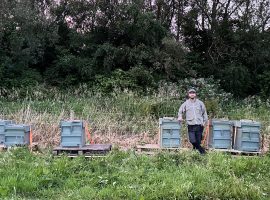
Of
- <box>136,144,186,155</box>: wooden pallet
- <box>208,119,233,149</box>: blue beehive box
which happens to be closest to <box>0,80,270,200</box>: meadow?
<box>136,144,186,155</box>: wooden pallet

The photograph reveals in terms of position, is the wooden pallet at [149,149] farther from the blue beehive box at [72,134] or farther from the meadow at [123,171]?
the blue beehive box at [72,134]

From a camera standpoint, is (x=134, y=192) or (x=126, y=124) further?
(x=126, y=124)

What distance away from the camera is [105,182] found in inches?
307

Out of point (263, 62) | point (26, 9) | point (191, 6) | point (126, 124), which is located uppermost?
point (191, 6)

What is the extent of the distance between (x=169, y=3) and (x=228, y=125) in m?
19.2

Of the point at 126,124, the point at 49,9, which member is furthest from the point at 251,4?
the point at 126,124

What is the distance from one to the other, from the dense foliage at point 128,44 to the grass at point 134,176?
13296mm

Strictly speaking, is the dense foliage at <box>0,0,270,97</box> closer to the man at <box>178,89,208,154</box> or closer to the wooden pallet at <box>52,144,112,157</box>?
the man at <box>178,89,208,154</box>

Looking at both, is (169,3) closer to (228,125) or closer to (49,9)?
(49,9)

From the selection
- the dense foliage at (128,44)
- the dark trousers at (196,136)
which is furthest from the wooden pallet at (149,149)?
the dense foliage at (128,44)

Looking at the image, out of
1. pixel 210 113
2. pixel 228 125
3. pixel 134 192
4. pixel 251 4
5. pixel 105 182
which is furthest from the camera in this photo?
pixel 251 4

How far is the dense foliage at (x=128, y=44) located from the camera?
22.4 metres

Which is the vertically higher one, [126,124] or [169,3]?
[169,3]

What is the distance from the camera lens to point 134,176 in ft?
26.4
